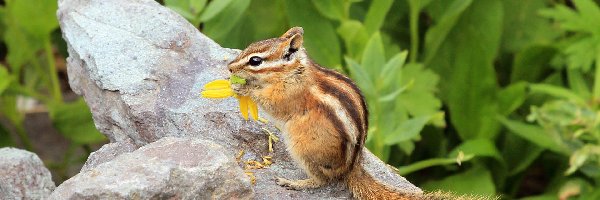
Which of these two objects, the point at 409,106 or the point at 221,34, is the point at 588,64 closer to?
the point at 409,106

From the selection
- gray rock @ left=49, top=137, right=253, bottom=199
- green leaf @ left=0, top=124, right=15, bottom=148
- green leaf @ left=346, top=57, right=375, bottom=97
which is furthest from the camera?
green leaf @ left=0, top=124, right=15, bottom=148

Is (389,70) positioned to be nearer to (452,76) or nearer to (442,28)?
(442,28)

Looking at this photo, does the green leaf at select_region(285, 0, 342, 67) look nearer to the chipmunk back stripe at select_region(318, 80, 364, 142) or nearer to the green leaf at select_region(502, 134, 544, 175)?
the green leaf at select_region(502, 134, 544, 175)

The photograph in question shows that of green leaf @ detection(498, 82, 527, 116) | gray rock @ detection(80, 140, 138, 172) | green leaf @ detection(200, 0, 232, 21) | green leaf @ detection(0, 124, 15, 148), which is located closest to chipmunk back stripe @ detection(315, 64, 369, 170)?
gray rock @ detection(80, 140, 138, 172)

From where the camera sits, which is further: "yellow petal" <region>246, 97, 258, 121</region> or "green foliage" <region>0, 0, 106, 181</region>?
"green foliage" <region>0, 0, 106, 181</region>

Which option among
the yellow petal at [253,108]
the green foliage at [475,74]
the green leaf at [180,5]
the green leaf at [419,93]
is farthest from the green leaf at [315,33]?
the yellow petal at [253,108]

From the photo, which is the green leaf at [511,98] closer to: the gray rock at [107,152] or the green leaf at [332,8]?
the green leaf at [332,8]

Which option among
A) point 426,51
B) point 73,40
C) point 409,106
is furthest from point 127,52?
point 426,51
